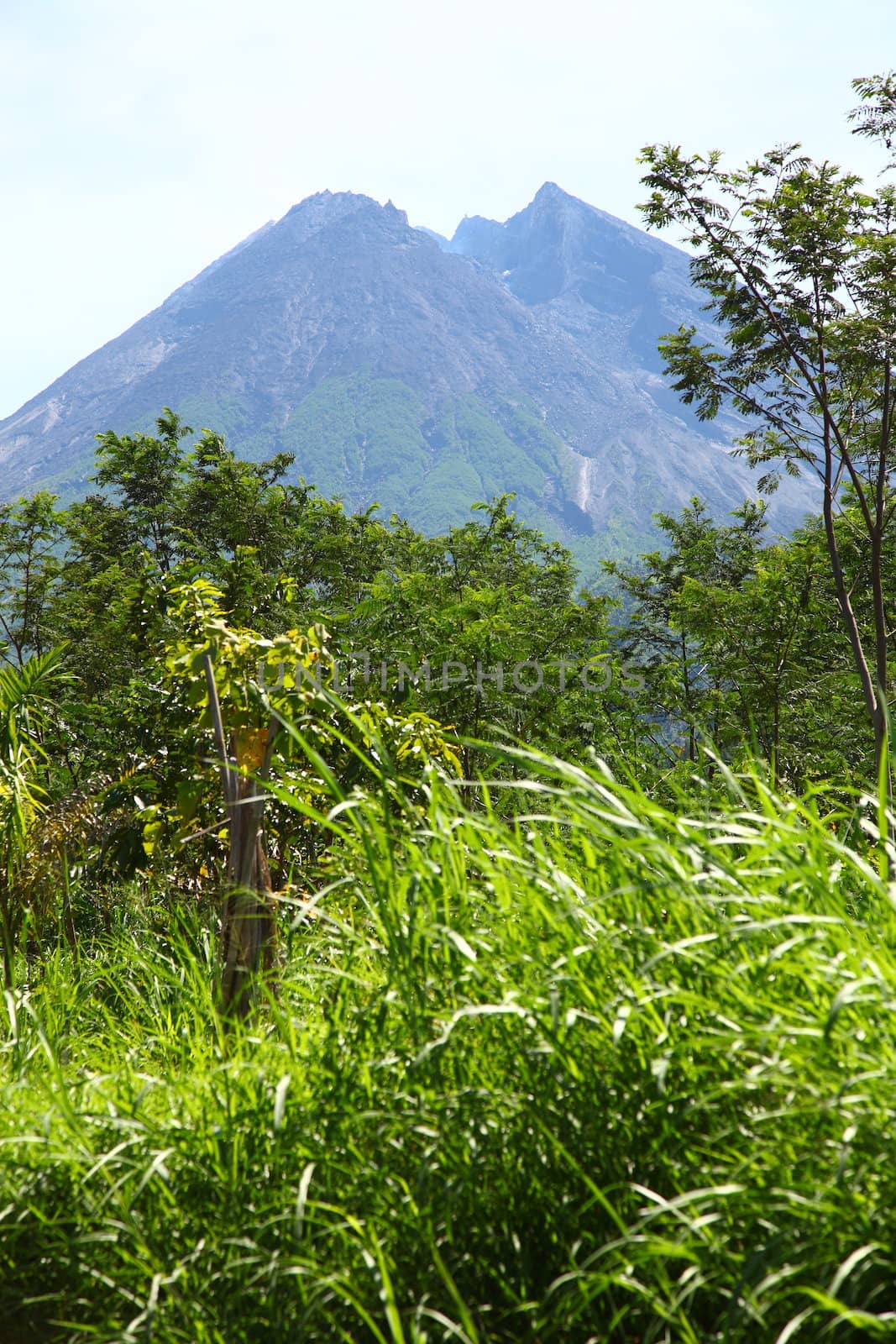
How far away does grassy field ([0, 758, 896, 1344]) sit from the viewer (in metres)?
1.21

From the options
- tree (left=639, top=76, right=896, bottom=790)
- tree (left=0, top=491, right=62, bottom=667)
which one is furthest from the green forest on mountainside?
tree (left=0, top=491, right=62, bottom=667)

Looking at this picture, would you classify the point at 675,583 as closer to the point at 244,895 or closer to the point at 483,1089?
the point at 244,895

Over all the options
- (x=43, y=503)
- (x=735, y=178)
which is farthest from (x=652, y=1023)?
(x=43, y=503)

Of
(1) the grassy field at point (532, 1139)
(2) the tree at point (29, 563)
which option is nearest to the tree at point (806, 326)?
(1) the grassy field at point (532, 1139)

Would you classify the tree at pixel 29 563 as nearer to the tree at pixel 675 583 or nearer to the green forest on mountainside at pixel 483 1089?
the tree at pixel 675 583

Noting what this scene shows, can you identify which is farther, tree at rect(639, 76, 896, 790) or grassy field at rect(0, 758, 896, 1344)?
tree at rect(639, 76, 896, 790)

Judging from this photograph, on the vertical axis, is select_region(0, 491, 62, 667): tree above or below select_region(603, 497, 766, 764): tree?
above

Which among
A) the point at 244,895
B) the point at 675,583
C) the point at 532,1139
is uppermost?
the point at 675,583

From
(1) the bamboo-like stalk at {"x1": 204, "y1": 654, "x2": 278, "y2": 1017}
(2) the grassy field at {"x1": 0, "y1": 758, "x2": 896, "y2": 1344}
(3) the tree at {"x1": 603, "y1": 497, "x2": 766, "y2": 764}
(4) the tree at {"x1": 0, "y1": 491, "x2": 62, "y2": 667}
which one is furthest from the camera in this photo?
(4) the tree at {"x1": 0, "y1": 491, "x2": 62, "y2": 667}

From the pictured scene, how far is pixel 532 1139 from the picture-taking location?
4.75 feet

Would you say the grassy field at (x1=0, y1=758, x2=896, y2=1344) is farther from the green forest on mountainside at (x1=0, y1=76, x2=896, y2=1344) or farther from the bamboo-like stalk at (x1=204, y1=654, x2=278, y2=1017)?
→ the bamboo-like stalk at (x1=204, y1=654, x2=278, y2=1017)

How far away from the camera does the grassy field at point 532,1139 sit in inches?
47.8

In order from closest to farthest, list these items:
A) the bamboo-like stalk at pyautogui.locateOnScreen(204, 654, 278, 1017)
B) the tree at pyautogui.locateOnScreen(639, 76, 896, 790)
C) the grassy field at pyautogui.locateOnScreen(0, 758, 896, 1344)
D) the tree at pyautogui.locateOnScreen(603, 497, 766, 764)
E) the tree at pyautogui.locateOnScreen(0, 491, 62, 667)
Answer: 1. the grassy field at pyautogui.locateOnScreen(0, 758, 896, 1344)
2. the bamboo-like stalk at pyautogui.locateOnScreen(204, 654, 278, 1017)
3. the tree at pyautogui.locateOnScreen(639, 76, 896, 790)
4. the tree at pyautogui.locateOnScreen(603, 497, 766, 764)
5. the tree at pyautogui.locateOnScreen(0, 491, 62, 667)

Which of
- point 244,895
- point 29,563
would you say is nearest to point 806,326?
point 244,895
